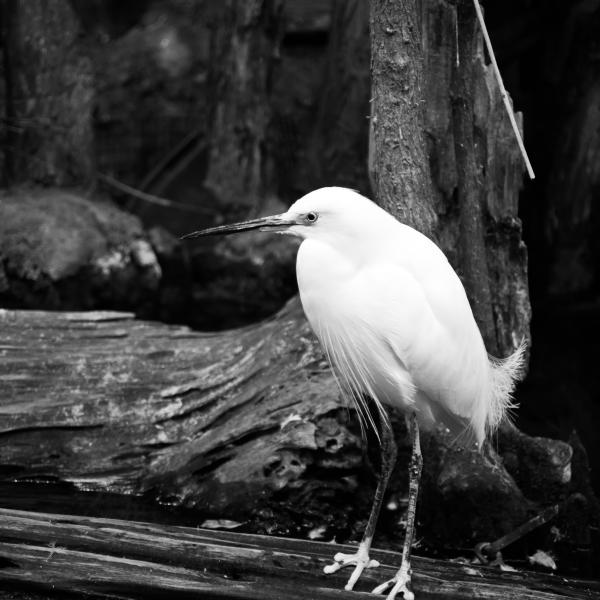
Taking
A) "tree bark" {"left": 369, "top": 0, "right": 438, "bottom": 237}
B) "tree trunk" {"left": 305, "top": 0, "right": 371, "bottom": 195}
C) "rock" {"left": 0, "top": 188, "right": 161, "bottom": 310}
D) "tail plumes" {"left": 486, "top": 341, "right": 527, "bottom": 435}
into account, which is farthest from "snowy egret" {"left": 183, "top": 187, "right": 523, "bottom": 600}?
"tree trunk" {"left": 305, "top": 0, "right": 371, "bottom": 195}

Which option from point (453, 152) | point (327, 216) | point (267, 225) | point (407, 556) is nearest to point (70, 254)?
point (453, 152)

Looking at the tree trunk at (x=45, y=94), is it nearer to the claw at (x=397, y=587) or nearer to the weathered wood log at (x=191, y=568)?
the weathered wood log at (x=191, y=568)

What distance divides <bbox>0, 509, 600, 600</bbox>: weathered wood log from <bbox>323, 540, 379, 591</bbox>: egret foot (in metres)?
0.03

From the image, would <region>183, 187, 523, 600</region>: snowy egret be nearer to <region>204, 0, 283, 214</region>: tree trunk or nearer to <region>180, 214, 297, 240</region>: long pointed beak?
<region>180, 214, 297, 240</region>: long pointed beak

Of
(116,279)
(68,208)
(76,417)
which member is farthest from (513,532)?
(68,208)

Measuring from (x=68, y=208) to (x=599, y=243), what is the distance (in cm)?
461

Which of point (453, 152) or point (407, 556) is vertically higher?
point (453, 152)

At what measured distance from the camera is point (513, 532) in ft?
13.8

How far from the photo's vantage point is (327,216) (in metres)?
3.35

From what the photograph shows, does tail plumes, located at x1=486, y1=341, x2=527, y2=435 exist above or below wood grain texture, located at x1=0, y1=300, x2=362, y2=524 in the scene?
above

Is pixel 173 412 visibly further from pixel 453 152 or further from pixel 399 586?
pixel 453 152

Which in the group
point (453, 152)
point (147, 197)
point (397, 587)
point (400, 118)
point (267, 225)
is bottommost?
point (397, 587)

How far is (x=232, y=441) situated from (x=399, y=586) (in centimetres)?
143

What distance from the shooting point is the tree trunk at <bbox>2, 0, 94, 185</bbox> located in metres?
7.32
